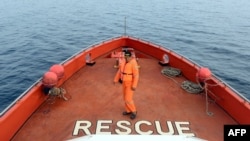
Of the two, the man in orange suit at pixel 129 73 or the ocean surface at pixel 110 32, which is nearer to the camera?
the man in orange suit at pixel 129 73

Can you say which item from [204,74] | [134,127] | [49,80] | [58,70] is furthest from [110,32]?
[134,127]

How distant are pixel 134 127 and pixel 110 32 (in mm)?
22431

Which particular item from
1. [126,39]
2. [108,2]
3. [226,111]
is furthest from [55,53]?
[108,2]

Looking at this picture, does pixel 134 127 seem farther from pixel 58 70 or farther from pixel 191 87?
pixel 58 70

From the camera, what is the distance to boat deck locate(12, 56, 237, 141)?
7.40m

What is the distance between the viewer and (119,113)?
827 cm

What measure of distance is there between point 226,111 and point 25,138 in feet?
20.2

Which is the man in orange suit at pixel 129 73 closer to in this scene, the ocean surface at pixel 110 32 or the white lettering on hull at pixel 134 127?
the white lettering on hull at pixel 134 127

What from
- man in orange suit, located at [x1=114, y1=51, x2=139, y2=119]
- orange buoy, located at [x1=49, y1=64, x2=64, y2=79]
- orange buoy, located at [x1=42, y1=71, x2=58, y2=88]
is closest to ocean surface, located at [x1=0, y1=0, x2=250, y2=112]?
orange buoy, located at [x1=49, y1=64, x2=64, y2=79]

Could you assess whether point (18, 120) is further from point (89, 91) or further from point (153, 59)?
point (153, 59)

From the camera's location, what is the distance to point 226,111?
8430mm

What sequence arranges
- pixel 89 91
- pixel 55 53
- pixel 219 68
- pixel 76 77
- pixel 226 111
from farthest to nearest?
pixel 55 53, pixel 219 68, pixel 76 77, pixel 89 91, pixel 226 111

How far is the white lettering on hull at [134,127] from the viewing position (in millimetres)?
7312

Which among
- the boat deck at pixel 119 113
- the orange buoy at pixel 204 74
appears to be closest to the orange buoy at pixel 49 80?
the boat deck at pixel 119 113
